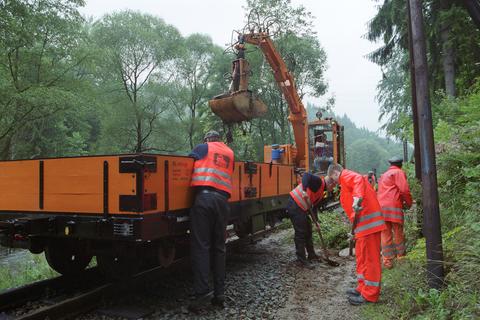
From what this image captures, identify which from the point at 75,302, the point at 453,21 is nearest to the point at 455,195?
the point at 75,302

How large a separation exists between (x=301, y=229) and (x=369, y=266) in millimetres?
2142

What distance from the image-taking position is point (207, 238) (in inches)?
183

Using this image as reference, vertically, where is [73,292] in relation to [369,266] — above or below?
below

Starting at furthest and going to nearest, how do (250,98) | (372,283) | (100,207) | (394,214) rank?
(250,98)
(394,214)
(372,283)
(100,207)

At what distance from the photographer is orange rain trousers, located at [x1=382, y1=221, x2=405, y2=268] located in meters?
6.15

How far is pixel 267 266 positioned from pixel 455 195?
3037 millimetres

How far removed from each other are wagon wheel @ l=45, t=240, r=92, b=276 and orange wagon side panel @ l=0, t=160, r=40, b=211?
623mm

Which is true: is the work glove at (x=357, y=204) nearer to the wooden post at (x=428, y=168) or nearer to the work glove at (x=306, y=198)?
the wooden post at (x=428, y=168)

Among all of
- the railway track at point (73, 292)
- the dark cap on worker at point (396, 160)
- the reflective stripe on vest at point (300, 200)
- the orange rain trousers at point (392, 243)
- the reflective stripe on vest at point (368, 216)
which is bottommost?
the railway track at point (73, 292)

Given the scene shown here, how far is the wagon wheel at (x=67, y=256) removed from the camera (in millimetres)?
5008

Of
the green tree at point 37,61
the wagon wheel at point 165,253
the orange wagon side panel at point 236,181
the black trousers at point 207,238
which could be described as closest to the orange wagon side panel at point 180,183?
the black trousers at point 207,238

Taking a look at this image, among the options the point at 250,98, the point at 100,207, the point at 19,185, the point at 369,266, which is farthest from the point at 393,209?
the point at 19,185

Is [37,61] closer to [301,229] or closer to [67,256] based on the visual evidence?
[67,256]

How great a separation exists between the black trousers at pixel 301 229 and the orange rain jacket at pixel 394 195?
1307 millimetres
